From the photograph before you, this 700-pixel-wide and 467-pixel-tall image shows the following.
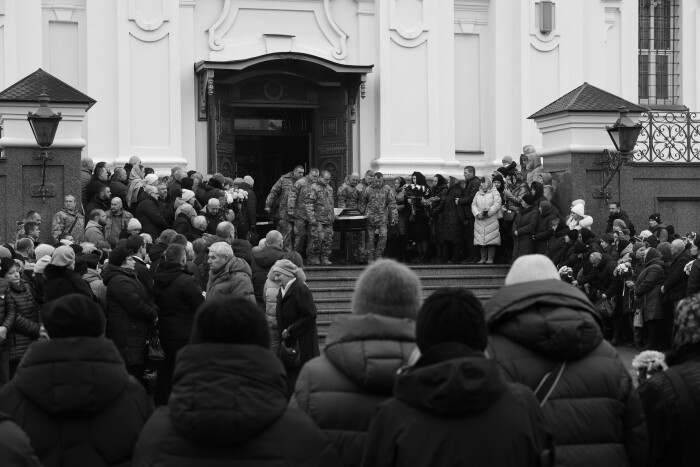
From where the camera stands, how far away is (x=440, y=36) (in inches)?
983

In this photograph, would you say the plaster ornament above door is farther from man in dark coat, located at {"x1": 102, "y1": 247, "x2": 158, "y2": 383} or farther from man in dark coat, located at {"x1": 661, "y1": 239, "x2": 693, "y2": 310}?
man in dark coat, located at {"x1": 102, "y1": 247, "x2": 158, "y2": 383}

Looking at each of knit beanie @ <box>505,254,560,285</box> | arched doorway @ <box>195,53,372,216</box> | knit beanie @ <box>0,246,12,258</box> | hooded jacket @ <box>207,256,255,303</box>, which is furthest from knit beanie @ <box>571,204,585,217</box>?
knit beanie @ <box>505,254,560,285</box>

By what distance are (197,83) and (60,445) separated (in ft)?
61.2

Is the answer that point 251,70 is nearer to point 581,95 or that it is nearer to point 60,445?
point 581,95

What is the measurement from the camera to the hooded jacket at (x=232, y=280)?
1243 centimetres

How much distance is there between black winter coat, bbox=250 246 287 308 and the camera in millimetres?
14070

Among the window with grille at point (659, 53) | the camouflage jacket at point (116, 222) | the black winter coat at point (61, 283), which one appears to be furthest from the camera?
the window with grille at point (659, 53)

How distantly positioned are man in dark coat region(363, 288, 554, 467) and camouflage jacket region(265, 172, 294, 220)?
1461 cm

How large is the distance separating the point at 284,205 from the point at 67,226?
3.53 meters

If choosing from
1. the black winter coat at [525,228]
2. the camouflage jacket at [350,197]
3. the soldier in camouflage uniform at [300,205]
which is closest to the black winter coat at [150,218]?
the soldier in camouflage uniform at [300,205]

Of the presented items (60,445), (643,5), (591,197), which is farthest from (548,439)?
(643,5)

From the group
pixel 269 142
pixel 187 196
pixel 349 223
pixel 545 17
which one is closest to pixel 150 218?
pixel 187 196

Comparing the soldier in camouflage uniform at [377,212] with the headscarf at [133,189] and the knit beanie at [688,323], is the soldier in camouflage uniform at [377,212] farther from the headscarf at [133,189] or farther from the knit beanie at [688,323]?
the knit beanie at [688,323]

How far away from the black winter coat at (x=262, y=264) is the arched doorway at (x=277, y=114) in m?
9.12
